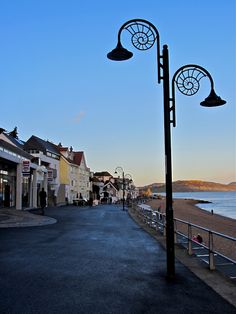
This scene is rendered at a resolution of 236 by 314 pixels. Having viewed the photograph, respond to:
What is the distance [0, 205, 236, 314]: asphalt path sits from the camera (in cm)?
540

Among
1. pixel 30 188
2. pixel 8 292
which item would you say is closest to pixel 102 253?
pixel 8 292

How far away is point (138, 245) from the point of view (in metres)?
12.3

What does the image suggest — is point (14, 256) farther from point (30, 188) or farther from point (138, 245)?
point (30, 188)

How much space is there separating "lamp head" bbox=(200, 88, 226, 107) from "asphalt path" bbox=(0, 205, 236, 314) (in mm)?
3655

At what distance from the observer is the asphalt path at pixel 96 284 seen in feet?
17.7

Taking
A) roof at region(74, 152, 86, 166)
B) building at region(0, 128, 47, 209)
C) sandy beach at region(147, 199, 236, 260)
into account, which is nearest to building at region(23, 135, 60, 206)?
building at region(0, 128, 47, 209)

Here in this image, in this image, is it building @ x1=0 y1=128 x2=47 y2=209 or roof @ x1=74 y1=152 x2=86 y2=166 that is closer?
building @ x1=0 y1=128 x2=47 y2=209

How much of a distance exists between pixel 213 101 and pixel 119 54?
2.32m

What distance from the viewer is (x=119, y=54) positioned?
25.1 ft

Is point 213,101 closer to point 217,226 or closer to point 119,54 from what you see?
point 119,54

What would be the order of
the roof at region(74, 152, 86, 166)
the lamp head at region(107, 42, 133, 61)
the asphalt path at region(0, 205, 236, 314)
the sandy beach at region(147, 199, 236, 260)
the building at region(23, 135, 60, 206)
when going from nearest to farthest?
the asphalt path at region(0, 205, 236, 314)
the lamp head at region(107, 42, 133, 61)
the sandy beach at region(147, 199, 236, 260)
the building at region(23, 135, 60, 206)
the roof at region(74, 152, 86, 166)

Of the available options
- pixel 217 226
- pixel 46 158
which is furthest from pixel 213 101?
pixel 46 158

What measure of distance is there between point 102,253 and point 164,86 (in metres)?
5.02

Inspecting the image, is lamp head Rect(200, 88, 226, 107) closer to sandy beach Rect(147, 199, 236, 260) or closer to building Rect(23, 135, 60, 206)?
sandy beach Rect(147, 199, 236, 260)
